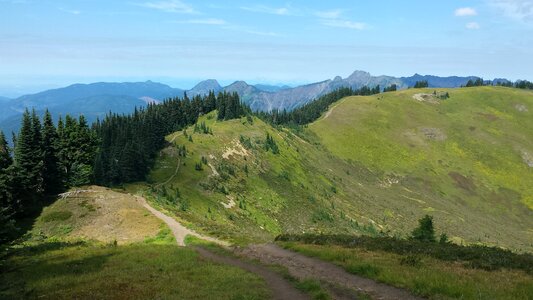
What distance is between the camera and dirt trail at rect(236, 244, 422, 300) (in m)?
17.5

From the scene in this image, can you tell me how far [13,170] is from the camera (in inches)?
1954

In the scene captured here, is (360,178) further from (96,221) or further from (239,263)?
(239,263)

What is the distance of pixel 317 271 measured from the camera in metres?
23.5

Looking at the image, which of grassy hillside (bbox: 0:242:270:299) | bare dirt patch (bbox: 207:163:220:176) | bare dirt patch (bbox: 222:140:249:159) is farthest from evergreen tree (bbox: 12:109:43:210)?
bare dirt patch (bbox: 222:140:249:159)

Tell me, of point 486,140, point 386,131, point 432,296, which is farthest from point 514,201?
point 432,296

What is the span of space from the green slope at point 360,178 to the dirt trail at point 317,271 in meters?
9.59

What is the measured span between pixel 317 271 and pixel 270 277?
283cm

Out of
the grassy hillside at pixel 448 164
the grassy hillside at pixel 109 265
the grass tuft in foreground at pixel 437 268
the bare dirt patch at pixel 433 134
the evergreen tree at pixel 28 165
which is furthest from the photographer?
the bare dirt patch at pixel 433 134

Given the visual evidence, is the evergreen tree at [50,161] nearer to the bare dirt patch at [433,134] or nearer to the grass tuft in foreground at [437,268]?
the grass tuft in foreground at [437,268]

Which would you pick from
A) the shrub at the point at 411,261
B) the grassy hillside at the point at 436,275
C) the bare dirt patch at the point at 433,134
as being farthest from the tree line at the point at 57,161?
the bare dirt patch at the point at 433,134

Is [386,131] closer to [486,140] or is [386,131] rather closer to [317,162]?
[486,140]

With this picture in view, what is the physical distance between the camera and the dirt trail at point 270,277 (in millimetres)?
18459

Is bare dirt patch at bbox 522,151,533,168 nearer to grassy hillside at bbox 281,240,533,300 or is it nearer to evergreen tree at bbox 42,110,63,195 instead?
grassy hillside at bbox 281,240,533,300

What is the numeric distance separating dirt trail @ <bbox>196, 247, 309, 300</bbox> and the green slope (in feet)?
34.2
